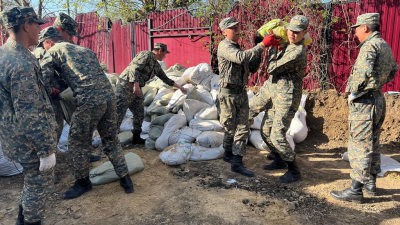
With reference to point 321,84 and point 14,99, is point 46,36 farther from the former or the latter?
point 321,84

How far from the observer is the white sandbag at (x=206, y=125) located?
14.6 ft

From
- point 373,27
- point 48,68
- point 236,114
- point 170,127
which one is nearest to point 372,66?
point 373,27

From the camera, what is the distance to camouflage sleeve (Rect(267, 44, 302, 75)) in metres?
3.04

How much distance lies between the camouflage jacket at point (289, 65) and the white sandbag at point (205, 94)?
205 centimetres

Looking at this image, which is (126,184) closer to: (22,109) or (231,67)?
(22,109)

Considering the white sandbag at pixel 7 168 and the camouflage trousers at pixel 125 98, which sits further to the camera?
the camouflage trousers at pixel 125 98

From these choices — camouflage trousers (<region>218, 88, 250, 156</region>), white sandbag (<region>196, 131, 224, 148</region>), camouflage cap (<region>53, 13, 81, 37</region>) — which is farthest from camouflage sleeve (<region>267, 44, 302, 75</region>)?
camouflage cap (<region>53, 13, 81, 37</region>)

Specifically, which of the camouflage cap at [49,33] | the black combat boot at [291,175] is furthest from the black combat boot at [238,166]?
the camouflage cap at [49,33]

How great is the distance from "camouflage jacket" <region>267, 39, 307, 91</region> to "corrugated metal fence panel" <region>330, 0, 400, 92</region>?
270 centimetres

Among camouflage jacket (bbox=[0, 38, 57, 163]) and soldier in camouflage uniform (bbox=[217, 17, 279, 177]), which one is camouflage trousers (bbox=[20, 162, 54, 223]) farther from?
soldier in camouflage uniform (bbox=[217, 17, 279, 177])

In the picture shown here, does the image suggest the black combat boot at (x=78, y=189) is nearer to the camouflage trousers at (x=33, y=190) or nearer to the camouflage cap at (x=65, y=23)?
the camouflage trousers at (x=33, y=190)

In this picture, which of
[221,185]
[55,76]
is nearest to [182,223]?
[221,185]

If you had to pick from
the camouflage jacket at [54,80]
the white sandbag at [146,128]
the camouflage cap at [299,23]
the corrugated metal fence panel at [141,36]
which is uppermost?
the corrugated metal fence panel at [141,36]

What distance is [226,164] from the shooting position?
3.85 m
